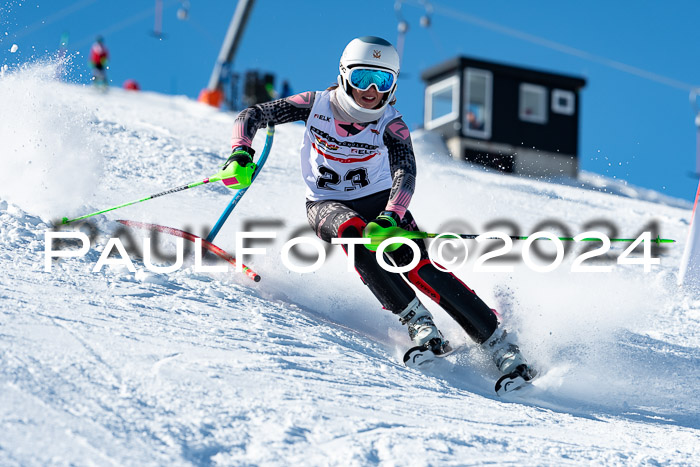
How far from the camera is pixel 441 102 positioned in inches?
935

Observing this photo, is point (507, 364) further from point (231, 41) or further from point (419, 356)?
point (231, 41)

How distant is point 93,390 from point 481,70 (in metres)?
21.3

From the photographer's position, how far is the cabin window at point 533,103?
23562 mm

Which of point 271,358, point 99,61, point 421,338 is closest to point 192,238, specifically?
point 421,338

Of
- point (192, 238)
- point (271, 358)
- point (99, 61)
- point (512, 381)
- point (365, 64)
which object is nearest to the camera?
point (271, 358)

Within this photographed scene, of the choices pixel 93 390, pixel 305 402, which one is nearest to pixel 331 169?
pixel 305 402

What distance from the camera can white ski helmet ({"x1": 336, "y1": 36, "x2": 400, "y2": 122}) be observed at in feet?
13.9

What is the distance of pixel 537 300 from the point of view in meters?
5.30

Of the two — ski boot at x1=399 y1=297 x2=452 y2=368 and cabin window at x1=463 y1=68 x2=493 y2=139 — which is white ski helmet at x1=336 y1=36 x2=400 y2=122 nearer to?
ski boot at x1=399 y1=297 x2=452 y2=368

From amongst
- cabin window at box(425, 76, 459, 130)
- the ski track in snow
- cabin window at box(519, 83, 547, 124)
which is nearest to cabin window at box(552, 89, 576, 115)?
cabin window at box(519, 83, 547, 124)

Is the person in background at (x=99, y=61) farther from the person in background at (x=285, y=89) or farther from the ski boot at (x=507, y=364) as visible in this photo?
the ski boot at (x=507, y=364)

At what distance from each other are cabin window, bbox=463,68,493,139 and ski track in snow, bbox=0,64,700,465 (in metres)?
15.7

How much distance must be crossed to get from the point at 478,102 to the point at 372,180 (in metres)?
19.1

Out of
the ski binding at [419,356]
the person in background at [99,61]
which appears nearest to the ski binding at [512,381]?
the ski binding at [419,356]
